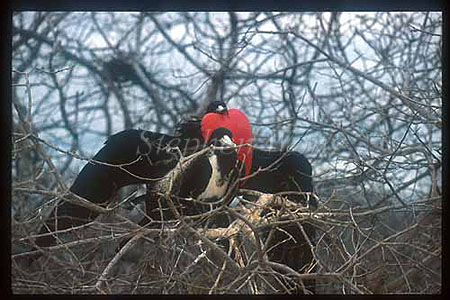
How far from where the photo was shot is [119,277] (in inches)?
126

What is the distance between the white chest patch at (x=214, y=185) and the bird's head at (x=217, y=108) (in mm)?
182

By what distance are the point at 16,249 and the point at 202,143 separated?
2.55 feet

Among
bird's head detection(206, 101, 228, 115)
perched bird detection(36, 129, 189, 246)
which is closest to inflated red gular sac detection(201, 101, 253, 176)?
bird's head detection(206, 101, 228, 115)

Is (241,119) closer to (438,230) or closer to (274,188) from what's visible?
(274,188)

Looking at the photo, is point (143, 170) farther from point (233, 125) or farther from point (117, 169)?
point (233, 125)

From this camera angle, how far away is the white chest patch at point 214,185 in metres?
3.21

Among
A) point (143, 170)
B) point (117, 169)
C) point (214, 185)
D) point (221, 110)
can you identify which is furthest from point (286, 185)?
point (117, 169)

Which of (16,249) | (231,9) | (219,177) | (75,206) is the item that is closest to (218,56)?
(231,9)

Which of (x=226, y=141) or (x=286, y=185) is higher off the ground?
(x=226, y=141)

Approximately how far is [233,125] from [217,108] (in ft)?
0.29

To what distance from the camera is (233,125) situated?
3.27 m

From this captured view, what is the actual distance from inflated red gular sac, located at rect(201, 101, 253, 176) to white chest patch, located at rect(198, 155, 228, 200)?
0.29 ft

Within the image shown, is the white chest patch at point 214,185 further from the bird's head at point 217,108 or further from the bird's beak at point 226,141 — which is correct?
the bird's head at point 217,108

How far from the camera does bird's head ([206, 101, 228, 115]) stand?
3.29 meters
